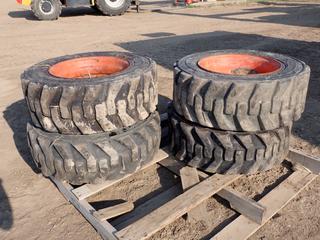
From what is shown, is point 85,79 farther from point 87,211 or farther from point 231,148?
point 231,148

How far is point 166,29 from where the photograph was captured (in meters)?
11.1

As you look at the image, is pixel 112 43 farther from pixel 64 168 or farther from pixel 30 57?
pixel 64 168

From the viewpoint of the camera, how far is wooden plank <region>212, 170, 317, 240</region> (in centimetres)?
254

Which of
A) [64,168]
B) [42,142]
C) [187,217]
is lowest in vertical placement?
[187,217]

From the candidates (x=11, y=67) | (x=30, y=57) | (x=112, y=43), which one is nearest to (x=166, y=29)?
(x=112, y=43)

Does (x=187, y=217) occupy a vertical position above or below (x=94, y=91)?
below

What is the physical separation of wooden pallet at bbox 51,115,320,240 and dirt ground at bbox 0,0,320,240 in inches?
3.7

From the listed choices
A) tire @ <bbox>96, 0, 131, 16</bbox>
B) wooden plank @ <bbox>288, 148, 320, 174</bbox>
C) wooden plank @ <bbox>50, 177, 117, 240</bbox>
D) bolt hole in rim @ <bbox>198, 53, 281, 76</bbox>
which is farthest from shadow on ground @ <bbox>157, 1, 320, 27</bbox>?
wooden plank @ <bbox>50, 177, 117, 240</bbox>

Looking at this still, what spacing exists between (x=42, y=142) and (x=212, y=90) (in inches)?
61.6

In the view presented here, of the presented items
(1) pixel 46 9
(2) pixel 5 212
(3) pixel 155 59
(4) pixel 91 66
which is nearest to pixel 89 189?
(2) pixel 5 212

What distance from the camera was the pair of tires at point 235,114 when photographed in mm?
2686

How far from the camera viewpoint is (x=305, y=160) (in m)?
3.24

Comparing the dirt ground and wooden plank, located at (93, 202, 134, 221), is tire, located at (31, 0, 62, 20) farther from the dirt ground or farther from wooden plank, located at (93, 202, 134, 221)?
wooden plank, located at (93, 202, 134, 221)

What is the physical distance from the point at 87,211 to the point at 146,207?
1.70 ft
